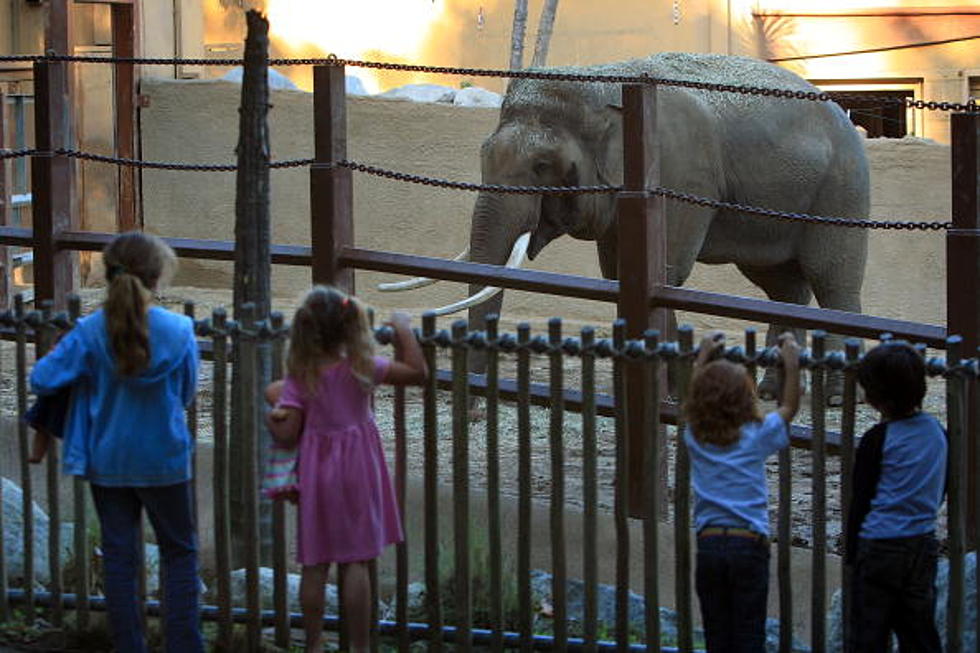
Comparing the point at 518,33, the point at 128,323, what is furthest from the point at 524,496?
the point at 518,33

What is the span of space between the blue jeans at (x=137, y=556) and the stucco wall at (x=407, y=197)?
28.2 feet

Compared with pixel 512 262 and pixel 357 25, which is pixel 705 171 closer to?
pixel 512 262

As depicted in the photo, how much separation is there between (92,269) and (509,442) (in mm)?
6105

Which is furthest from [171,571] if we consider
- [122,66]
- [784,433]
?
[122,66]

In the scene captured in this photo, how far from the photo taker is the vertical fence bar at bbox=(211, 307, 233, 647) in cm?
506

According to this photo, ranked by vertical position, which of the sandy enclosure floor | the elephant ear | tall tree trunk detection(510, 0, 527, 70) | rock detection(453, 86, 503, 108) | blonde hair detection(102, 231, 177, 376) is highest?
tall tree trunk detection(510, 0, 527, 70)

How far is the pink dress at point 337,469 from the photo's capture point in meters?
4.55

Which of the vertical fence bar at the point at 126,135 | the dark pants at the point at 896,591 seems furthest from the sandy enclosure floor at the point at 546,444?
the vertical fence bar at the point at 126,135

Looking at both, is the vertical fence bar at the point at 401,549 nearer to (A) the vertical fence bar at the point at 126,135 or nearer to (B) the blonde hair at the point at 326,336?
(B) the blonde hair at the point at 326,336

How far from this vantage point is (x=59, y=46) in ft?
38.1

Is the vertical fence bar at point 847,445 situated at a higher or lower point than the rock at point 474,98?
lower

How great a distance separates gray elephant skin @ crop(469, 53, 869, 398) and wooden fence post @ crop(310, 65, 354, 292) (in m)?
2.22

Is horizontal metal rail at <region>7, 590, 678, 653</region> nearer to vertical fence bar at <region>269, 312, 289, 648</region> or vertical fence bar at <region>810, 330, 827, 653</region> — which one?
vertical fence bar at <region>269, 312, 289, 648</region>

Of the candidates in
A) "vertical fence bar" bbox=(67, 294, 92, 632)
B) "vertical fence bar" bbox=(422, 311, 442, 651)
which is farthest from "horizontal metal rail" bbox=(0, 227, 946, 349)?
"vertical fence bar" bbox=(67, 294, 92, 632)
